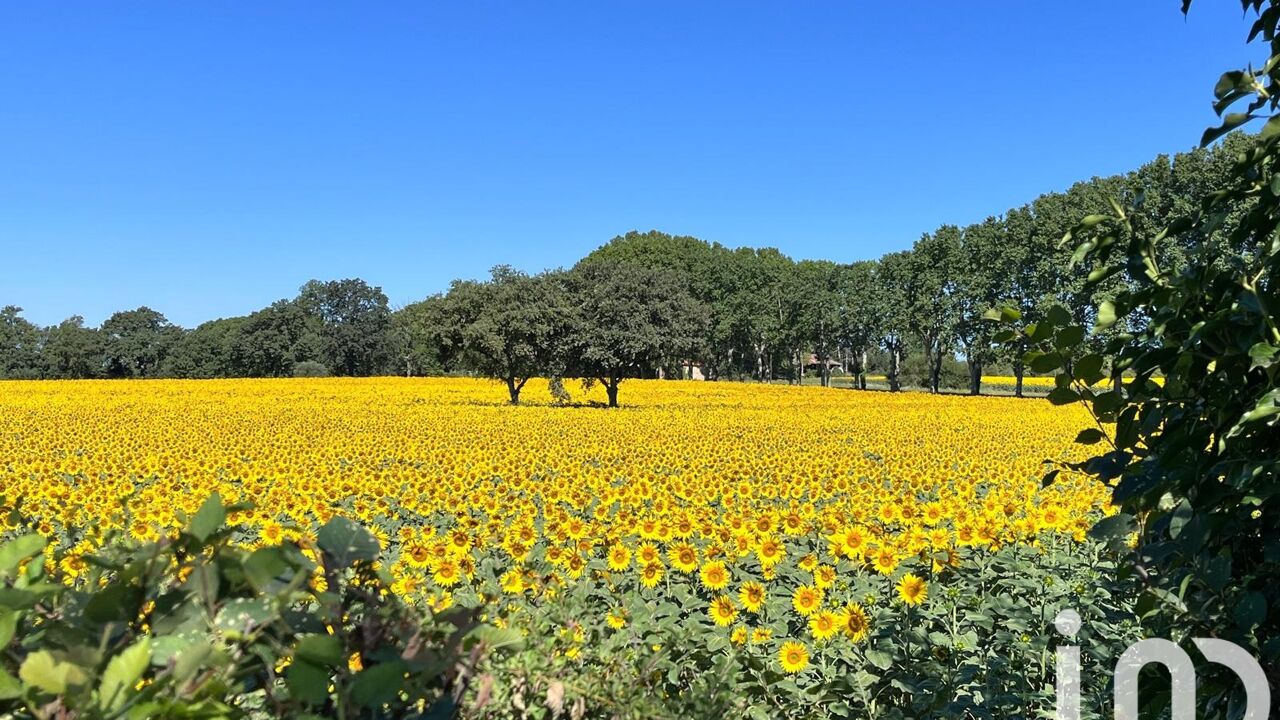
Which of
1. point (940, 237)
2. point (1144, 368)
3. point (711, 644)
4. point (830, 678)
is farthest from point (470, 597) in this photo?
point (940, 237)

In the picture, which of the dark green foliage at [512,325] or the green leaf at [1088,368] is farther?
the dark green foliage at [512,325]

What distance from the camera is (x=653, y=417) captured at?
20609 mm

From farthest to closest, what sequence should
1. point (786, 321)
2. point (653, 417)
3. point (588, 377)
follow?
point (786, 321), point (588, 377), point (653, 417)

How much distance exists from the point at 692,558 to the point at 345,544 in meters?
3.53

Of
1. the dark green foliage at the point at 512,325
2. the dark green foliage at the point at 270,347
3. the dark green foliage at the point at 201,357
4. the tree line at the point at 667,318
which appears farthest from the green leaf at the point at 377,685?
the dark green foliage at the point at 201,357

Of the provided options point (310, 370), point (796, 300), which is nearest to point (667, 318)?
point (310, 370)

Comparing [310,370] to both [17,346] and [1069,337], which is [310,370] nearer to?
[17,346]

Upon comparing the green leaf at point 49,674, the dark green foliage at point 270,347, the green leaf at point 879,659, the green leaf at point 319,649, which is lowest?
the green leaf at point 879,659

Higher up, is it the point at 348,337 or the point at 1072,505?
the point at 348,337

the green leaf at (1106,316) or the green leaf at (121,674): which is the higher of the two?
the green leaf at (1106,316)

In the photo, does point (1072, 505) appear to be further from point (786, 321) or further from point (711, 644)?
point (786, 321)

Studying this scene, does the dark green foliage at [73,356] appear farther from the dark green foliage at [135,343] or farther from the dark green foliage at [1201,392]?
the dark green foliage at [1201,392]

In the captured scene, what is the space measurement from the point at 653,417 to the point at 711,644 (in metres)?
16.8

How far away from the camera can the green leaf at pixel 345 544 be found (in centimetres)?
126
